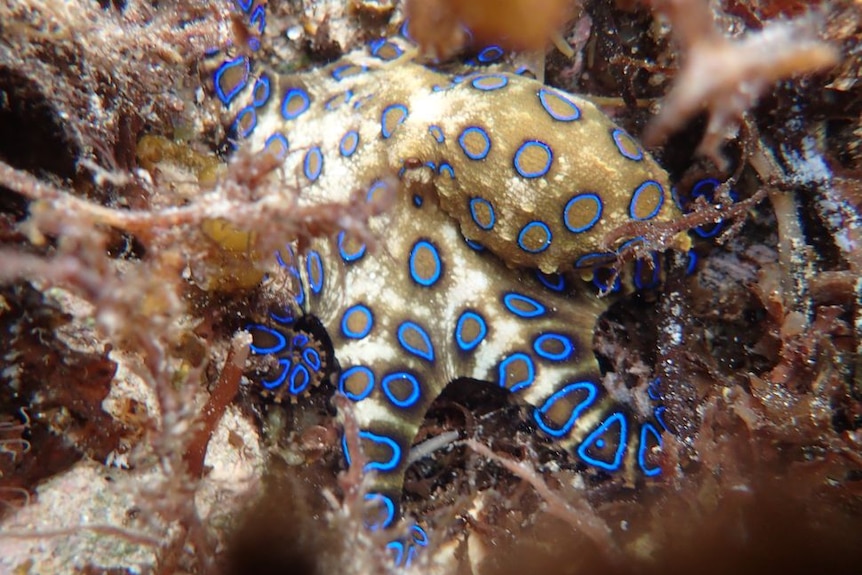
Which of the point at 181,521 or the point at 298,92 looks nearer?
the point at 181,521

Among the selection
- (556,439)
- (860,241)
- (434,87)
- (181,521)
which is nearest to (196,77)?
(434,87)

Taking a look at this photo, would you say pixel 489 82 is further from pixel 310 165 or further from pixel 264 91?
pixel 264 91

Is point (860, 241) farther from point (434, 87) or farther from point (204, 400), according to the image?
point (204, 400)

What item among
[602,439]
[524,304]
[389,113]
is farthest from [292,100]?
[602,439]

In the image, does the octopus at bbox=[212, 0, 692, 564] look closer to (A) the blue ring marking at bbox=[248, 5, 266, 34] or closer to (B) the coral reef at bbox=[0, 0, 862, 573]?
(A) the blue ring marking at bbox=[248, 5, 266, 34]

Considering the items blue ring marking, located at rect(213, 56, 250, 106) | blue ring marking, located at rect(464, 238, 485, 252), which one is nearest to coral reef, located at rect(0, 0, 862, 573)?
blue ring marking, located at rect(213, 56, 250, 106)

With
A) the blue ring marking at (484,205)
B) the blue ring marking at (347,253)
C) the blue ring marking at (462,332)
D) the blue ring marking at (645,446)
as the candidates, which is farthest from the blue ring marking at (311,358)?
the blue ring marking at (645,446)
